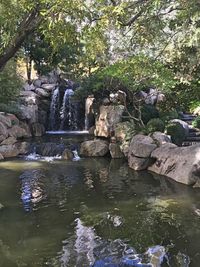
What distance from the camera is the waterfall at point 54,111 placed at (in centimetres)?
2659

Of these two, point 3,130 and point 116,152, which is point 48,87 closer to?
point 3,130

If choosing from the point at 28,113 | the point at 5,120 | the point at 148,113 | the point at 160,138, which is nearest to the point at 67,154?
the point at 160,138

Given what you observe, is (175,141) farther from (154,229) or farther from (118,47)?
(154,229)

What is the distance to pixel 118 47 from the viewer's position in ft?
57.0

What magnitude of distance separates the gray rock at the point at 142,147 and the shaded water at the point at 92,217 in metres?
1.11

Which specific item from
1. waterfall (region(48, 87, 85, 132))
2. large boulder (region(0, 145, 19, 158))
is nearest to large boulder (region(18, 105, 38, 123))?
waterfall (region(48, 87, 85, 132))

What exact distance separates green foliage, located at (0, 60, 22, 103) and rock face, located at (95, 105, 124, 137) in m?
5.21

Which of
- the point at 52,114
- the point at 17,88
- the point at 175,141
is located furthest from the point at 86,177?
the point at 52,114

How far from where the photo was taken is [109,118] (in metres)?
21.4

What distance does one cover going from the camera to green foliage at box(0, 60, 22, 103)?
69.3 ft

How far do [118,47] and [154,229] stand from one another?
10283mm

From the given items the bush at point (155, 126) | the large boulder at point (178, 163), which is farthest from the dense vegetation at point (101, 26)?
the large boulder at point (178, 163)

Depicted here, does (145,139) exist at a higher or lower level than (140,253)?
higher

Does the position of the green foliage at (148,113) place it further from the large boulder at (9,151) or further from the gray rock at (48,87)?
the gray rock at (48,87)
